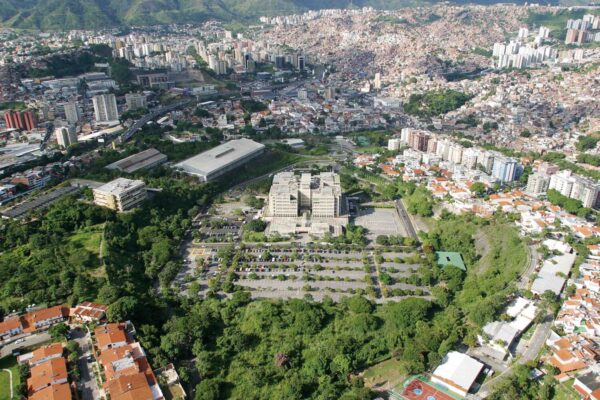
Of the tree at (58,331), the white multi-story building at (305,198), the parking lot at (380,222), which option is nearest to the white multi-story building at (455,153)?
the parking lot at (380,222)

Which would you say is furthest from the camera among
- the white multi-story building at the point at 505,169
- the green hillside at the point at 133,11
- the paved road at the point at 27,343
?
the green hillside at the point at 133,11

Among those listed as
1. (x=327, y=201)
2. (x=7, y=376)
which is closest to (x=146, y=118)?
(x=327, y=201)

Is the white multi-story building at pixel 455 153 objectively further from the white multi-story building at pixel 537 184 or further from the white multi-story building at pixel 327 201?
the white multi-story building at pixel 327 201

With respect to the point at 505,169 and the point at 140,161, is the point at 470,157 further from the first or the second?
the point at 140,161

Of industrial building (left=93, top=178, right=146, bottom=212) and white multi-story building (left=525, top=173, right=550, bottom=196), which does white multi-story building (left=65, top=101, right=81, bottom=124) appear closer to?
industrial building (left=93, top=178, right=146, bottom=212)

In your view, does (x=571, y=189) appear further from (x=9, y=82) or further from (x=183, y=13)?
(x=183, y=13)

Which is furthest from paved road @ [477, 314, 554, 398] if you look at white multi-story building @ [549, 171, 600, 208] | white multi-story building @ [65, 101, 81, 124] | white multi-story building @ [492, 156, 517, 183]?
white multi-story building @ [65, 101, 81, 124]

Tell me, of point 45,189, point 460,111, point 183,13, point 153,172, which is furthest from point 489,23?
point 45,189
